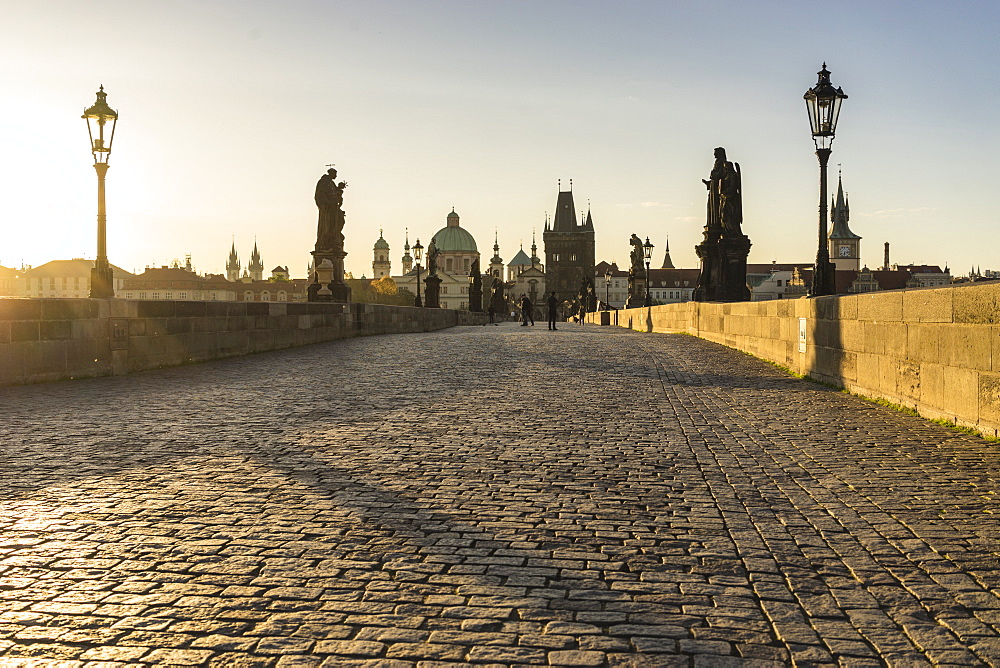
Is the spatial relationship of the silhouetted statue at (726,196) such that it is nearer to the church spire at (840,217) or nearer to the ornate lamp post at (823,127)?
the ornate lamp post at (823,127)

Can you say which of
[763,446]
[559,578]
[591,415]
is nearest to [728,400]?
[591,415]

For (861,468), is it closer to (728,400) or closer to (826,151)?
(728,400)

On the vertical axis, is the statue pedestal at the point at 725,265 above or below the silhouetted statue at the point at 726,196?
below

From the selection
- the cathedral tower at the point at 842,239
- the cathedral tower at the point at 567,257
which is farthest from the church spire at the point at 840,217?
the cathedral tower at the point at 567,257

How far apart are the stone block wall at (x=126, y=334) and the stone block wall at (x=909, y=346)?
9.36m

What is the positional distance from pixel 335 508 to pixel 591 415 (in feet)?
14.1

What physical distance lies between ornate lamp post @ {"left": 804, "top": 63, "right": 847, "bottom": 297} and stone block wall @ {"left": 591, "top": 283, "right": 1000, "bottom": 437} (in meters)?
0.63

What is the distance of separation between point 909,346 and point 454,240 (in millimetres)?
171943

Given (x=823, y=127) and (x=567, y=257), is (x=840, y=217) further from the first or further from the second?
(x=823, y=127)

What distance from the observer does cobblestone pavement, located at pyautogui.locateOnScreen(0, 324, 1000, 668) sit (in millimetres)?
3062

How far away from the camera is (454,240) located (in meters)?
179

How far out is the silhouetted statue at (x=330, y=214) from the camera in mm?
26078

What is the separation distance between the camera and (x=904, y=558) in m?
3.96

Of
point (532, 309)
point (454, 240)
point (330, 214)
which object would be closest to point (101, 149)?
point (330, 214)
